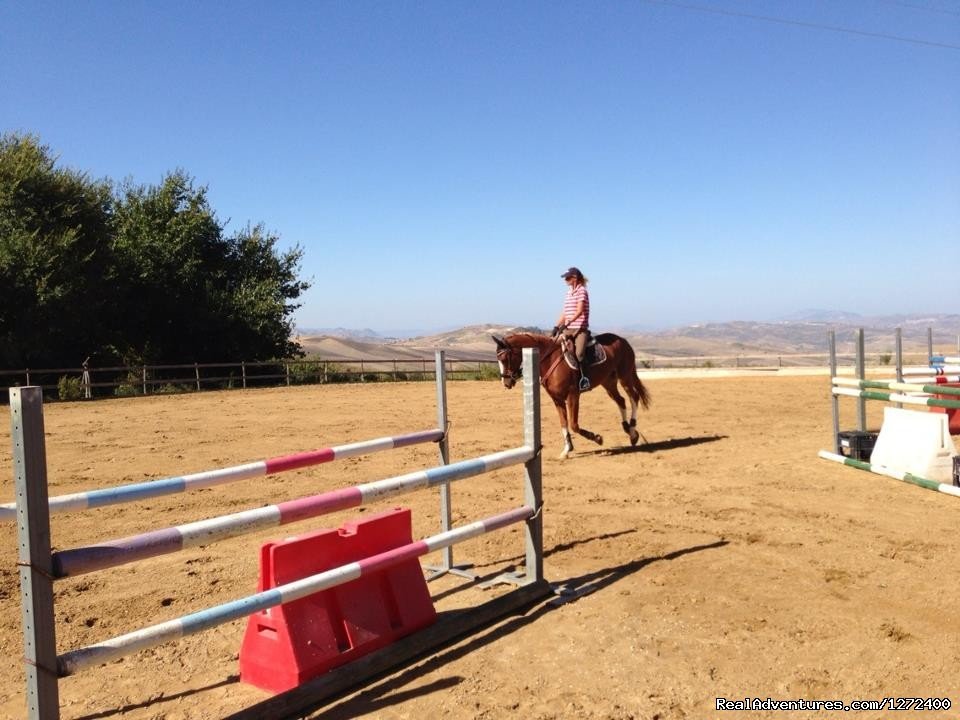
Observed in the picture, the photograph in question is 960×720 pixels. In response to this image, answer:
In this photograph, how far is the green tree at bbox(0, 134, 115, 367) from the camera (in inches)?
835

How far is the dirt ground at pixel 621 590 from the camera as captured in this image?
3.26m

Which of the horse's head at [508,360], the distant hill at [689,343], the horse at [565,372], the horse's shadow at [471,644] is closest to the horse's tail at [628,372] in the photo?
the horse at [565,372]

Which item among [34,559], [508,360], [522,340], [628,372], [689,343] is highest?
[522,340]

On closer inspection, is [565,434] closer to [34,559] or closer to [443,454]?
[443,454]

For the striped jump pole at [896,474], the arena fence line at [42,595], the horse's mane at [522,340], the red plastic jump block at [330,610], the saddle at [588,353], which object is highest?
the horse's mane at [522,340]

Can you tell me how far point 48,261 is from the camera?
2125 cm

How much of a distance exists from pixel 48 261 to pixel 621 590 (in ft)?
72.0

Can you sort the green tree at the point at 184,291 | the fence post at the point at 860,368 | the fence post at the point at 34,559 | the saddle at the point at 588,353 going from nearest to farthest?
the fence post at the point at 34,559
the fence post at the point at 860,368
the saddle at the point at 588,353
the green tree at the point at 184,291

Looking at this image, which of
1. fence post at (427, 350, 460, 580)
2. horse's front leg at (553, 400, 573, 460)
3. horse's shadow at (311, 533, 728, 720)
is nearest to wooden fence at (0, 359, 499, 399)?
horse's front leg at (553, 400, 573, 460)

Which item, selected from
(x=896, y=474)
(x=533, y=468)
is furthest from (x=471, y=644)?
(x=896, y=474)

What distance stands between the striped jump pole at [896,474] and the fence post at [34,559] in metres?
7.19

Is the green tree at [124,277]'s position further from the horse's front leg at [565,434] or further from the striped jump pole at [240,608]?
the striped jump pole at [240,608]

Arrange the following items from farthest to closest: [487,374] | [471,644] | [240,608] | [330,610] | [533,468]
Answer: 1. [487,374]
2. [533,468]
3. [471,644]
4. [330,610]
5. [240,608]

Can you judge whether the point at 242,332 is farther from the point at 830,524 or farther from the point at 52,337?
the point at 830,524
